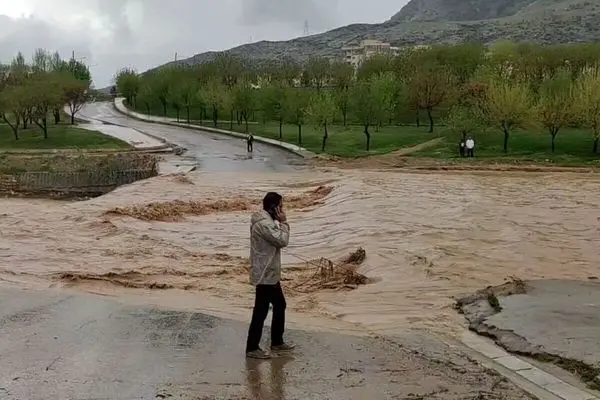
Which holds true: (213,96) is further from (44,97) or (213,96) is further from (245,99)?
(44,97)

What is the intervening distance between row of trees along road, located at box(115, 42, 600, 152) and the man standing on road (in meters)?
45.5

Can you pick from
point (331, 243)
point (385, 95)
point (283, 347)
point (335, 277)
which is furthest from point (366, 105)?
point (283, 347)

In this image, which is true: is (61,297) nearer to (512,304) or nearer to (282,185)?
(512,304)

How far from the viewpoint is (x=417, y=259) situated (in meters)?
17.8

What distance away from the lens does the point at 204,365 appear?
28.8 feet

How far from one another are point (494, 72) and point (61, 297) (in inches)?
2628

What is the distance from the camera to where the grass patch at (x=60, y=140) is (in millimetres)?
64125

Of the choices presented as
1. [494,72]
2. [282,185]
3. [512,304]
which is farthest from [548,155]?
[512,304]

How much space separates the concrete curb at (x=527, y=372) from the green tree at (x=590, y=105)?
43661mm

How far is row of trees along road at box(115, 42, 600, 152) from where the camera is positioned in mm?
55022

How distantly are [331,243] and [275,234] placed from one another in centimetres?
1240

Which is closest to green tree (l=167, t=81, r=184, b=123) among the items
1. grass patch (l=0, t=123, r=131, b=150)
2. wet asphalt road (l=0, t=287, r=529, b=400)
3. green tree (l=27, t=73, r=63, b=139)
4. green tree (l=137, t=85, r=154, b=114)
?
green tree (l=137, t=85, r=154, b=114)

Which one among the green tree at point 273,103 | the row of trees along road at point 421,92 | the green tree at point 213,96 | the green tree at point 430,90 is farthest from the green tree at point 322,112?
the green tree at point 213,96

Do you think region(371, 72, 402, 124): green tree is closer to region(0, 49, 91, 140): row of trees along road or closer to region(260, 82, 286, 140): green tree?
region(260, 82, 286, 140): green tree
